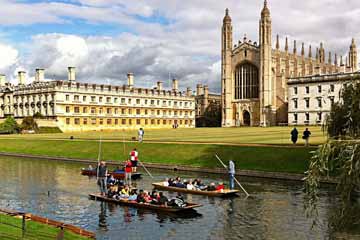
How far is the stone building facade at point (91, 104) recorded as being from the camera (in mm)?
93812

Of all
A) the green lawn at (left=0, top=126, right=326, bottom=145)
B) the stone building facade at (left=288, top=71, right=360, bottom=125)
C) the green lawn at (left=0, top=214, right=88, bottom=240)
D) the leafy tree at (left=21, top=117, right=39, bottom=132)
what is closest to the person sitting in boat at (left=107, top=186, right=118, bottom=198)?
the green lawn at (left=0, top=214, right=88, bottom=240)

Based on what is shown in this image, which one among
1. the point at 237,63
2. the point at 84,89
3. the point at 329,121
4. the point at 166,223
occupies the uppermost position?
the point at 237,63

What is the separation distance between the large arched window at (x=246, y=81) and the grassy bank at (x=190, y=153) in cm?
6030

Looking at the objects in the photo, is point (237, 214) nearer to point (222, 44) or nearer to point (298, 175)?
point (298, 175)

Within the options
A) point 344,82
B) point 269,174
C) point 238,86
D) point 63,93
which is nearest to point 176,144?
point 269,174

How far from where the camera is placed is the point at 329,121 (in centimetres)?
1870

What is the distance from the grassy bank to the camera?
3269 cm

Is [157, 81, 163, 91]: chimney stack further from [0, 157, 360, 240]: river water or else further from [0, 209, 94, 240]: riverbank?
[0, 209, 94, 240]: riverbank

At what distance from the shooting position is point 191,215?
19.7 m

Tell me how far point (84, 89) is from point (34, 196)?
75.1m

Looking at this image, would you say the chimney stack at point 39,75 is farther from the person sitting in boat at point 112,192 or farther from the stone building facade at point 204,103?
the person sitting in boat at point 112,192

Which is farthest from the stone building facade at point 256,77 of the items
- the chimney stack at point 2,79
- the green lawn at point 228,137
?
Answer: the chimney stack at point 2,79

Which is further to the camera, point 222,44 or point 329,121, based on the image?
point 222,44

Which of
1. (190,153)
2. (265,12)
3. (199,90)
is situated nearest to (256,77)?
(265,12)
